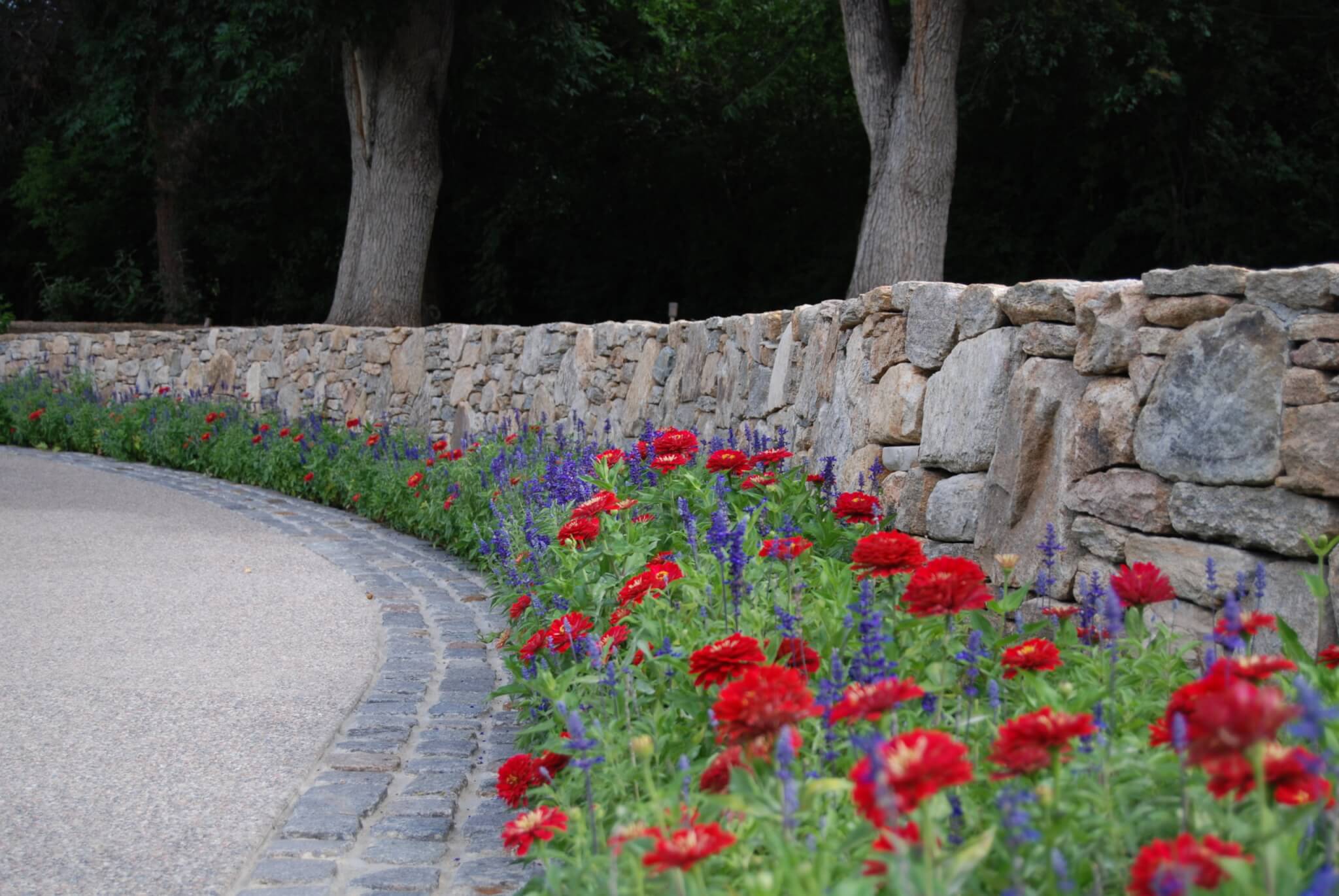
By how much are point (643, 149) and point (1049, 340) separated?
55.1 feet

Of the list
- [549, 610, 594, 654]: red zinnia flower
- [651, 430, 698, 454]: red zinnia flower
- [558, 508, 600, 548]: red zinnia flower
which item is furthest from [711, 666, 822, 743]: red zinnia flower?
[651, 430, 698, 454]: red zinnia flower

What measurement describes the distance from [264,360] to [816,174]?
9571 mm

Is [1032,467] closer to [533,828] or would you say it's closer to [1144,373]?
[1144,373]

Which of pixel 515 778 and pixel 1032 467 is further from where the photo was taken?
pixel 1032 467

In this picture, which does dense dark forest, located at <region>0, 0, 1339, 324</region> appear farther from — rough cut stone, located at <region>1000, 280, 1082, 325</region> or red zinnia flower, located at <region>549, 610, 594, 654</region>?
red zinnia flower, located at <region>549, 610, 594, 654</region>

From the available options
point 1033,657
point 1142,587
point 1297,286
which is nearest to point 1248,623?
point 1142,587

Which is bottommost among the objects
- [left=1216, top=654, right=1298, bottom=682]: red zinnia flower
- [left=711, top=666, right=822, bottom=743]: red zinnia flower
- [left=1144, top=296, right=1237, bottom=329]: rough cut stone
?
[left=711, top=666, right=822, bottom=743]: red zinnia flower

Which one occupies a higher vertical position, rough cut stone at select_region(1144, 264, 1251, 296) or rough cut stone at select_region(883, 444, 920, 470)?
rough cut stone at select_region(1144, 264, 1251, 296)

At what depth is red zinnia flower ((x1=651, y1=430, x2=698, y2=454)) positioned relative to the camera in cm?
451

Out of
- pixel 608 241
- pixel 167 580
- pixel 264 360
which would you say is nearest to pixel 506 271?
pixel 608 241

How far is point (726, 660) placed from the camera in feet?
7.68

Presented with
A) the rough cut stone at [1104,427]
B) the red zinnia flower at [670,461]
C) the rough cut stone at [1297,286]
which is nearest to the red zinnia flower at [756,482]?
the red zinnia flower at [670,461]

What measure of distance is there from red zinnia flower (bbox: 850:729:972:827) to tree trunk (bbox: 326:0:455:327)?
12682 mm

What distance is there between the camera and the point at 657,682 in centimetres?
316
